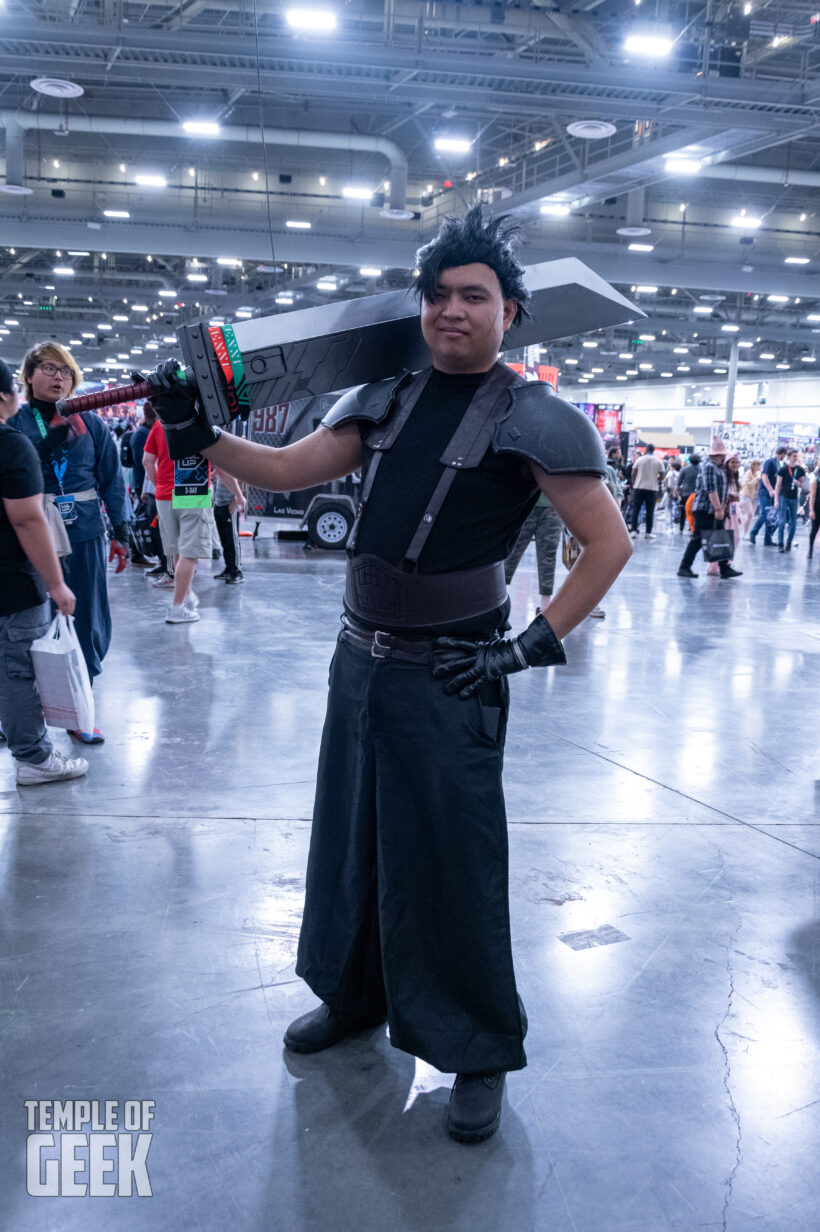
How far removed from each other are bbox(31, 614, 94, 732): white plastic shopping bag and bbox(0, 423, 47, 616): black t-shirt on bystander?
0.14 meters

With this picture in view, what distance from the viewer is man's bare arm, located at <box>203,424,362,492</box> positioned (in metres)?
1.90

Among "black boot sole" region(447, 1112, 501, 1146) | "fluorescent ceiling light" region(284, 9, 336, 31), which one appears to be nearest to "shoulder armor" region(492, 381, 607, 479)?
"black boot sole" region(447, 1112, 501, 1146)

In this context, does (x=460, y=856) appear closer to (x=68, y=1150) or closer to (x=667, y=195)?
(x=68, y=1150)

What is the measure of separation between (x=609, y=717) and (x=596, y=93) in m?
8.28

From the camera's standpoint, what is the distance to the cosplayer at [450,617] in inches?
68.6

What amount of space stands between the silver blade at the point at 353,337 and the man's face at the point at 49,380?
1.92 m

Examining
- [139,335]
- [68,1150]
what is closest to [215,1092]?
[68,1150]

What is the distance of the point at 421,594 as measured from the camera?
70.7 inches

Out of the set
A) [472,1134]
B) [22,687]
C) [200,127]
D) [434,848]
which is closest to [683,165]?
[200,127]

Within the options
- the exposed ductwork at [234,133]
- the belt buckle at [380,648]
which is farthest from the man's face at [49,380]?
the exposed ductwork at [234,133]

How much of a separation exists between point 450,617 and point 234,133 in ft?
47.7

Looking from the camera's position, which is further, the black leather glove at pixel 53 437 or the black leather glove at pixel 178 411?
the black leather glove at pixel 53 437

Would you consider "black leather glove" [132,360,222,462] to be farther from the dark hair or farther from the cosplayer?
the dark hair

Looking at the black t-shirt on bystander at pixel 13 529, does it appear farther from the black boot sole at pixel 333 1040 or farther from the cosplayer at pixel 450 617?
the black boot sole at pixel 333 1040
